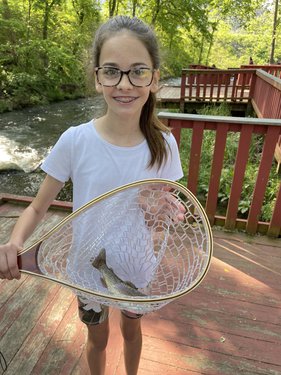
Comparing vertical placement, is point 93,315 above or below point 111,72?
below

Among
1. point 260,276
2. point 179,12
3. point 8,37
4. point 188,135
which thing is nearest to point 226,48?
point 179,12

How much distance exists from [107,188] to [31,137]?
8019 millimetres

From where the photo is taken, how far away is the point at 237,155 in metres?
2.74

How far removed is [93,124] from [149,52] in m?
0.32

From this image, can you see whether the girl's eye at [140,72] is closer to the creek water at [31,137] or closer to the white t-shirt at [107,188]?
the white t-shirt at [107,188]

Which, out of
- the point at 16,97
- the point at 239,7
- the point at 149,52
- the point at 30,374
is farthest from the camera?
the point at 239,7

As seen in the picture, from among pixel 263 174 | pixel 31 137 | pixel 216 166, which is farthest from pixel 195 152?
pixel 31 137

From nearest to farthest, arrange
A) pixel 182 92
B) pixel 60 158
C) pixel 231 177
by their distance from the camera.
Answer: pixel 60 158 → pixel 231 177 → pixel 182 92

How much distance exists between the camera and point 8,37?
12.7m

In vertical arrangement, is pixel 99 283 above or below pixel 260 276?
above

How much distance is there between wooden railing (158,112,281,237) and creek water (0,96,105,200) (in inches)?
99.0

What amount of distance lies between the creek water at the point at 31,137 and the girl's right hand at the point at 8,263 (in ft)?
13.9

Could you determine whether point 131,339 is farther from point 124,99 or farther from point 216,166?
point 216,166

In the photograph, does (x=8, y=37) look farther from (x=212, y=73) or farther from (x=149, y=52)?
(x=149, y=52)
